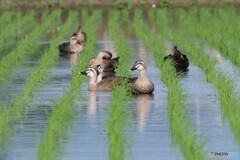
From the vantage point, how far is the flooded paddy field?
1084 centimetres

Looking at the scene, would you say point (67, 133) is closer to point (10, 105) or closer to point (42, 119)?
point (42, 119)

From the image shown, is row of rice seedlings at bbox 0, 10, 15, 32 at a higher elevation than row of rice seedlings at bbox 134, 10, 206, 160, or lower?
higher

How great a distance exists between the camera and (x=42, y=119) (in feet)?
43.5

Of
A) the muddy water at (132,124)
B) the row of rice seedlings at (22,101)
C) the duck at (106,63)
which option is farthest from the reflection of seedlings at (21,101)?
the duck at (106,63)

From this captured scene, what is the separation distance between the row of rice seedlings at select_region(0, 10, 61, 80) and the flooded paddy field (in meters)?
0.04

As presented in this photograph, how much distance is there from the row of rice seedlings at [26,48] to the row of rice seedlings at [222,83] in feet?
10.3

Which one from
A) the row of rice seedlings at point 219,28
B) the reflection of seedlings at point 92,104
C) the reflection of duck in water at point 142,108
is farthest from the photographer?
the row of rice seedlings at point 219,28

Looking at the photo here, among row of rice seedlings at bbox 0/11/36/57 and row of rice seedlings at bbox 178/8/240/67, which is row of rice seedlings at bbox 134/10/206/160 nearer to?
row of rice seedlings at bbox 178/8/240/67

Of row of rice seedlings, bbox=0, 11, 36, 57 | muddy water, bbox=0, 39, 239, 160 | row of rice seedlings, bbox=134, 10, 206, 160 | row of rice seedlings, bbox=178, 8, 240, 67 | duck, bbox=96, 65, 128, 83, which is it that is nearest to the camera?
row of rice seedlings, bbox=134, 10, 206, 160

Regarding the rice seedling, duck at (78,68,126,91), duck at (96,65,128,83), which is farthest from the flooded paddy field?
the rice seedling

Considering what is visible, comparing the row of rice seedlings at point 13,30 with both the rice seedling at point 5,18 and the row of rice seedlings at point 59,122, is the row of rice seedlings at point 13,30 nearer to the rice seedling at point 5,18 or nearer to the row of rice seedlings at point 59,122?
the rice seedling at point 5,18

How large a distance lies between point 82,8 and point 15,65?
19645 millimetres

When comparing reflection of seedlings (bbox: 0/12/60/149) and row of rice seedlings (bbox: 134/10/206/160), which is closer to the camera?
row of rice seedlings (bbox: 134/10/206/160)

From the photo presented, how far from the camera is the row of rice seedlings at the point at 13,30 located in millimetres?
25102
